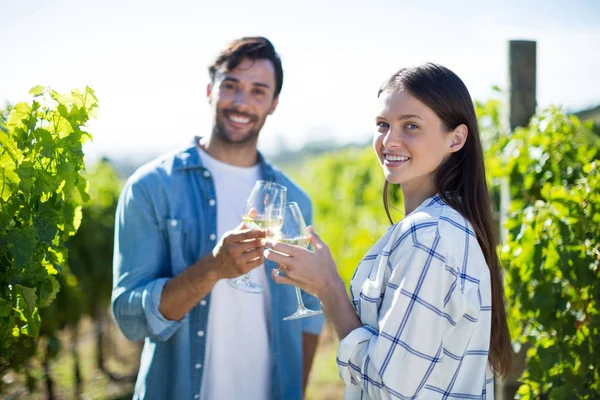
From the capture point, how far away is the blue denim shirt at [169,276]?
270 cm

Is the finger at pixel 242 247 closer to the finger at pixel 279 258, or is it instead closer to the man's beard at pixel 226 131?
the finger at pixel 279 258

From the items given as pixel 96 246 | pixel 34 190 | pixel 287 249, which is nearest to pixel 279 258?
pixel 287 249

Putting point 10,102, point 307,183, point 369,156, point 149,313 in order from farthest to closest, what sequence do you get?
1. point 307,183
2. point 369,156
3. point 149,313
4. point 10,102

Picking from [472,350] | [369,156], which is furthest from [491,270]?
[369,156]

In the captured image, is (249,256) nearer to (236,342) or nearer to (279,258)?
(279,258)

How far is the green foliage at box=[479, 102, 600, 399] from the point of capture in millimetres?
2730

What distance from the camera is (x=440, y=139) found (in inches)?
78.5

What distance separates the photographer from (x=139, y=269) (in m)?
2.73

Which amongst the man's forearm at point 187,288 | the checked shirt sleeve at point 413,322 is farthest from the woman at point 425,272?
the man's forearm at point 187,288

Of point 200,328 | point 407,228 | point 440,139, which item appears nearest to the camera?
point 407,228

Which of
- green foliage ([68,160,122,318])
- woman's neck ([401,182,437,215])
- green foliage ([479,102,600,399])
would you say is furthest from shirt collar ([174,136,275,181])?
green foliage ([68,160,122,318])

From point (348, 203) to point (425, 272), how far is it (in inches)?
295

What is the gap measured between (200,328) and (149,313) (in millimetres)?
274

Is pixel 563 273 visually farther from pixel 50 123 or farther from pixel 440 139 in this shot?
pixel 50 123
